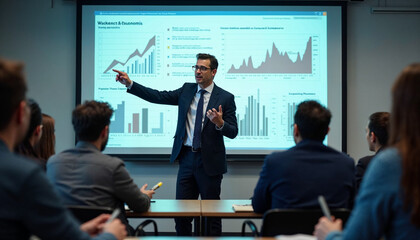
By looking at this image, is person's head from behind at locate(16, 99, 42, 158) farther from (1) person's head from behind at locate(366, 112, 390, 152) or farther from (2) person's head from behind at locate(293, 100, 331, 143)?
(1) person's head from behind at locate(366, 112, 390, 152)

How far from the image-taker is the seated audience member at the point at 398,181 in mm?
1192

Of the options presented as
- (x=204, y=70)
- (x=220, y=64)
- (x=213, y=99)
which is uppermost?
(x=220, y=64)

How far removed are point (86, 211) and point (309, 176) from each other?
3.33ft

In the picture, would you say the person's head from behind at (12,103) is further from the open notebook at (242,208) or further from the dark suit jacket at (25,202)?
the open notebook at (242,208)

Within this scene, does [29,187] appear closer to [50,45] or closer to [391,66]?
[50,45]

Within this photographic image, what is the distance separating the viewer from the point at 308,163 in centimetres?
202

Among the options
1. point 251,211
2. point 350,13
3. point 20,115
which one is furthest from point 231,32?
point 20,115

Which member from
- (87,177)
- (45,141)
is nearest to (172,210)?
(87,177)

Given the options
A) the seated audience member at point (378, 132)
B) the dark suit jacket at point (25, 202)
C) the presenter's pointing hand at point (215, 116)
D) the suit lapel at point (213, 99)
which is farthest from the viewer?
the suit lapel at point (213, 99)

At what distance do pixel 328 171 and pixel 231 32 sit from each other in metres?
2.89

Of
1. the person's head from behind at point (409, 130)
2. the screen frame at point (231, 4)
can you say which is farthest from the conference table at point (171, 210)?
the screen frame at point (231, 4)

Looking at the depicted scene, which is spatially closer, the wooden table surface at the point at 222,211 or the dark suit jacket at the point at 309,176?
the dark suit jacket at the point at 309,176

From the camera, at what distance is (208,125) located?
3662 mm

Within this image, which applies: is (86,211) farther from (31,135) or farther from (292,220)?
(292,220)
